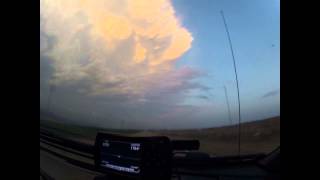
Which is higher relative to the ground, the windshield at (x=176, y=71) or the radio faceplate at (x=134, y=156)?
the windshield at (x=176, y=71)

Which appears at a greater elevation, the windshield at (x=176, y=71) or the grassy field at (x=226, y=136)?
the windshield at (x=176, y=71)

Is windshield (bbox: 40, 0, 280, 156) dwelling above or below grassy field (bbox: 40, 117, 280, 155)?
above

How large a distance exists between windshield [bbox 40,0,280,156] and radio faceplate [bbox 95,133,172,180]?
3 centimetres

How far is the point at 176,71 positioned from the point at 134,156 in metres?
0.32

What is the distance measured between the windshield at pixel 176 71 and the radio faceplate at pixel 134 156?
34 mm

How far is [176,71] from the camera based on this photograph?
6.31 ft

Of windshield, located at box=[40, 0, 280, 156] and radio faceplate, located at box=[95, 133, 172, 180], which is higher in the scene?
windshield, located at box=[40, 0, 280, 156]

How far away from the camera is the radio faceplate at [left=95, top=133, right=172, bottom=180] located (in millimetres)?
1857

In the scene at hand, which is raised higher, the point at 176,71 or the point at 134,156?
the point at 176,71

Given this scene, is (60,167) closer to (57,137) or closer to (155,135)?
(57,137)

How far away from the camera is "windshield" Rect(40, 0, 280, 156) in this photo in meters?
1.91

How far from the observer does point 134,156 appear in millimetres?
1854

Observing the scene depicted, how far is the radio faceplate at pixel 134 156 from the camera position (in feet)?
6.09
